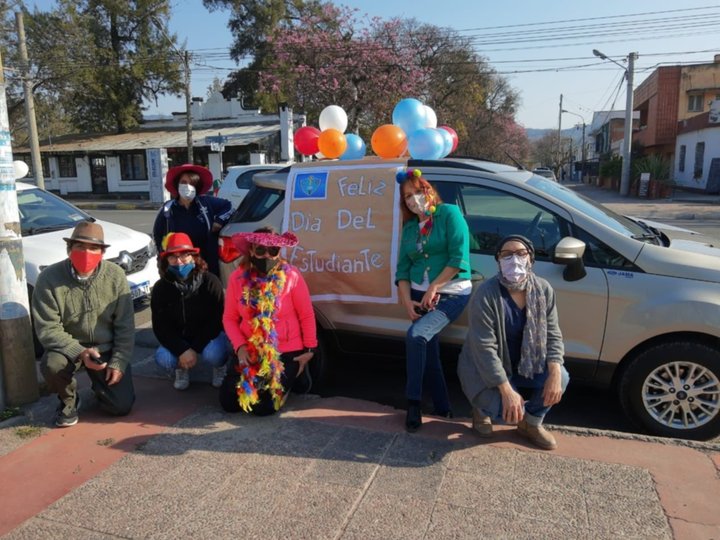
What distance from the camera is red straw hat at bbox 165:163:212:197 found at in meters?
5.27

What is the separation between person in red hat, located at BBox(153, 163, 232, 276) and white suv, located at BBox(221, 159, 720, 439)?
0.46m

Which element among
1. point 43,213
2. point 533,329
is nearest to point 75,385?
point 533,329

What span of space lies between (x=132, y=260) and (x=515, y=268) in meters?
4.56

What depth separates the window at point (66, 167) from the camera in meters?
36.2

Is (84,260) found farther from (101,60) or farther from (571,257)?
(101,60)

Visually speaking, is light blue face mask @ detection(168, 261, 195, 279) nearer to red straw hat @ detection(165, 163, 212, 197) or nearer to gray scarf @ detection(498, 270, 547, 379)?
red straw hat @ detection(165, 163, 212, 197)

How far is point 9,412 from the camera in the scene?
4.02 m

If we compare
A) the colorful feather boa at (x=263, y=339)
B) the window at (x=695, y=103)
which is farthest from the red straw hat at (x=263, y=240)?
the window at (x=695, y=103)

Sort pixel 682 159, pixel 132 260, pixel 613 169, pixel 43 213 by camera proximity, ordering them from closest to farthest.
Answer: pixel 132 260, pixel 43 213, pixel 682 159, pixel 613 169

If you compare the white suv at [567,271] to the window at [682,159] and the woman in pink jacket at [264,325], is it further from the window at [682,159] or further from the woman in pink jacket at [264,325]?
the window at [682,159]

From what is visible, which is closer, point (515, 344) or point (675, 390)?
point (515, 344)

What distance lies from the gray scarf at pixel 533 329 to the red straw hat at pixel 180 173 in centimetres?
312

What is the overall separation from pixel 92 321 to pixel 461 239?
2.54 metres

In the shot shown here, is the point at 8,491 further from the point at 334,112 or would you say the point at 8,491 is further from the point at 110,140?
the point at 110,140
